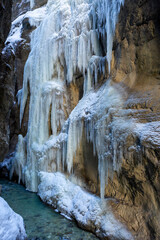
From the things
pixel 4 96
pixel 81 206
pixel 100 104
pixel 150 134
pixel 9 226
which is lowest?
pixel 81 206

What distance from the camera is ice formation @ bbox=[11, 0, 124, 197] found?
5848 mm

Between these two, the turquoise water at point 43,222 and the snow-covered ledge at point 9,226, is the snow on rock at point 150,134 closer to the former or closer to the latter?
the turquoise water at point 43,222

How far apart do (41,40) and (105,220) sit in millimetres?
10307

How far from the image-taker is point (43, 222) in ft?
17.3

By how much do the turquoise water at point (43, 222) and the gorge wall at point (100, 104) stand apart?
1.12 meters

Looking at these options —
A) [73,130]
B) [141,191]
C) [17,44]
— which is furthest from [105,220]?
[17,44]

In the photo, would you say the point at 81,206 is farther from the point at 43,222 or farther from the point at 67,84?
the point at 67,84

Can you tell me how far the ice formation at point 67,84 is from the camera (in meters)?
5.85

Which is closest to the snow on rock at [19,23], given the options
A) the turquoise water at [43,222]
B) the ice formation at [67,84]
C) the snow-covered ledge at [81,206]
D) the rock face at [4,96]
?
the ice formation at [67,84]

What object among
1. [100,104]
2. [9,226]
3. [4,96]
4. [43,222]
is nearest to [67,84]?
[4,96]

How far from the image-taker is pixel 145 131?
420 centimetres

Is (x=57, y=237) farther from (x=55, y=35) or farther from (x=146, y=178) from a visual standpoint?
(x=55, y=35)

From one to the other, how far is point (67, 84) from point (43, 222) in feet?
22.1

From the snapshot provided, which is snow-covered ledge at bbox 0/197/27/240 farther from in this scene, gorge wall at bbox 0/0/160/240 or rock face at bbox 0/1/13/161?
rock face at bbox 0/1/13/161
